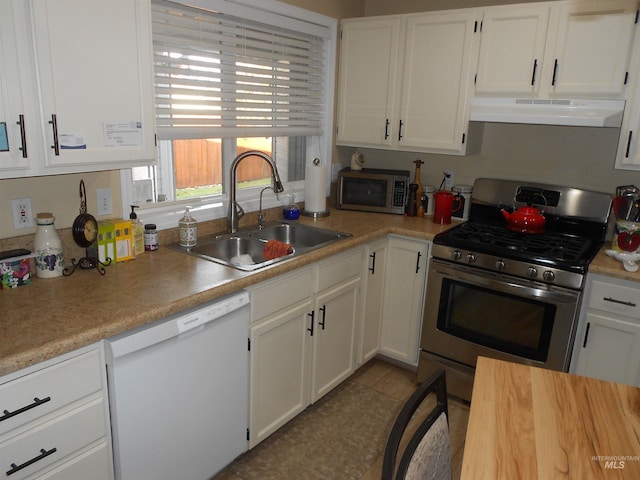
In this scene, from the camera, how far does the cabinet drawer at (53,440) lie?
1.31 metres

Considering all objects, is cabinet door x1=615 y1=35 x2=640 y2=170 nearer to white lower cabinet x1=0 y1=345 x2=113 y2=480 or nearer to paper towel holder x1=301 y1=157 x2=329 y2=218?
paper towel holder x1=301 y1=157 x2=329 y2=218

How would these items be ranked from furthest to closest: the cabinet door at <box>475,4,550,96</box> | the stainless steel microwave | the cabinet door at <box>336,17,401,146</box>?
the stainless steel microwave → the cabinet door at <box>336,17,401,146</box> → the cabinet door at <box>475,4,550,96</box>

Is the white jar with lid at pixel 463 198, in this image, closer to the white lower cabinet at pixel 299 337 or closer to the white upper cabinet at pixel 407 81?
the white upper cabinet at pixel 407 81

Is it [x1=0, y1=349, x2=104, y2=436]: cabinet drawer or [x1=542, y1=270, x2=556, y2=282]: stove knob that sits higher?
[x1=542, y1=270, x2=556, y2=282]: stove knob

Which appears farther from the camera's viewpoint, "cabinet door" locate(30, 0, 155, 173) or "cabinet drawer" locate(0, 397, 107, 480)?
"cabinet door" locate(30, 0, 155, 173)

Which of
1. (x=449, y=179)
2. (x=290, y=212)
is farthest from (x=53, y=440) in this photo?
(x=449, y=179)

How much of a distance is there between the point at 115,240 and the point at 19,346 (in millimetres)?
757

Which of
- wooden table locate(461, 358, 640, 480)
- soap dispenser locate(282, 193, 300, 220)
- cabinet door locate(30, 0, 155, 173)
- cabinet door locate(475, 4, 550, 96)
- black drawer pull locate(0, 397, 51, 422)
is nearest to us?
wooden table locate(461, 358, 640, 480)

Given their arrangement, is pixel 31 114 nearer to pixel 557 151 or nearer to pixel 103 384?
Result: pixel 103 384

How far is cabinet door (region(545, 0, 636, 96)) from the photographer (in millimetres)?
2354

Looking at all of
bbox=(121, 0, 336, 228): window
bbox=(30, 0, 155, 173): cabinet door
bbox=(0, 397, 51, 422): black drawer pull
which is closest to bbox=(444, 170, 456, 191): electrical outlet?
bbox=(121, 0, 336, 228): window

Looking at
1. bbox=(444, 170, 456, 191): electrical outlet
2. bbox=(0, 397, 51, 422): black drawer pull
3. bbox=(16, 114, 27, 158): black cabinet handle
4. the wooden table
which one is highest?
bbox=(16, 114, 27, 158): black cabinet handle

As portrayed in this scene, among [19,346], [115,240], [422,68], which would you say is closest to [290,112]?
[422,68]

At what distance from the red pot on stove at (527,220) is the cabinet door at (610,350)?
64 cm
